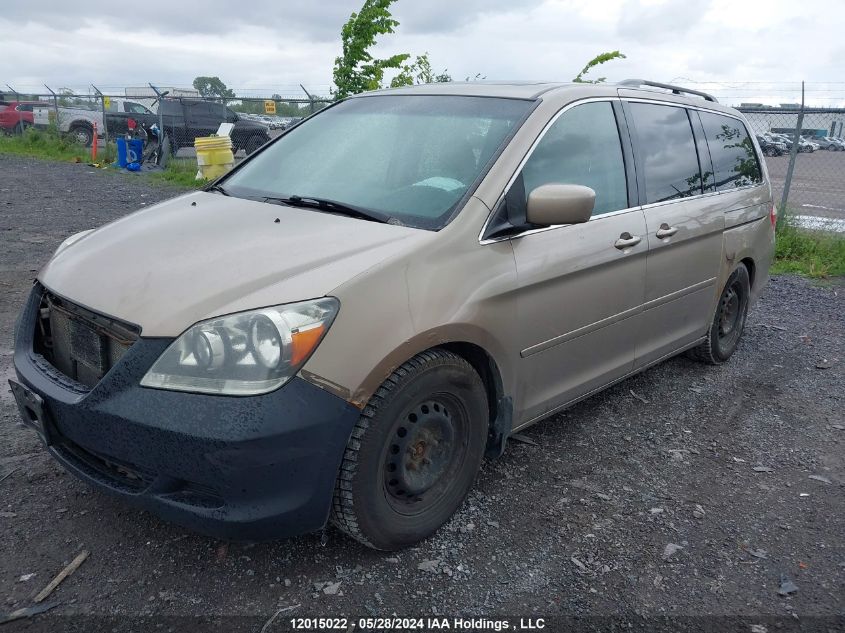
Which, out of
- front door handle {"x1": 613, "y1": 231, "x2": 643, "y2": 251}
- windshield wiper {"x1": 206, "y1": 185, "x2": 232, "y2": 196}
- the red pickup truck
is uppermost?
the red pickup truck

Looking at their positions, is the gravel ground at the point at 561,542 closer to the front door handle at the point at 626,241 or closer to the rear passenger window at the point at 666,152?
the front door handle at the point at 626,241

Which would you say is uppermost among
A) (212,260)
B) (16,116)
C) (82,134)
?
(16,116)

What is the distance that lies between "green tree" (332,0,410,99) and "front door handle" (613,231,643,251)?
911 centimetres

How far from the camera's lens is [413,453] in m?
2.79

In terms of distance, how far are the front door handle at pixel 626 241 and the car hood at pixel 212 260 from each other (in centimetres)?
120

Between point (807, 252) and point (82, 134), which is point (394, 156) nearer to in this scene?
point (807, 252)

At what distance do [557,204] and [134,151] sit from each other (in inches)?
636

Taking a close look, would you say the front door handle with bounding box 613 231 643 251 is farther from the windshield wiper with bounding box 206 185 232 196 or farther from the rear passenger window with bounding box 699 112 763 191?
the windshield wiper with bounding box 206 185 232 196

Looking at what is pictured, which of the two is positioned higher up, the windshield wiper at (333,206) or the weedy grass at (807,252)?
the windshield wiper at (333,206)

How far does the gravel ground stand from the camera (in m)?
2.59

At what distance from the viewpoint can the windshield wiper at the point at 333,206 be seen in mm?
3010

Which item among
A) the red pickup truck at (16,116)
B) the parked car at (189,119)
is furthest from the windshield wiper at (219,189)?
the red pickup truck at (16,116)

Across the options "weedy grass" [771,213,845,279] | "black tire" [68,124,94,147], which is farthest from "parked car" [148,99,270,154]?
"weedy grass" [771,213,845,279]

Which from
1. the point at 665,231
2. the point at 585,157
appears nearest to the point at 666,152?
the point at 665,231
